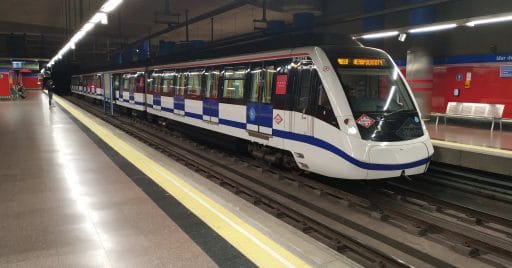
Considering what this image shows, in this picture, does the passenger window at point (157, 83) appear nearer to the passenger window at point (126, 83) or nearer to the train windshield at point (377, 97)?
the passenger window at point (126, 83)

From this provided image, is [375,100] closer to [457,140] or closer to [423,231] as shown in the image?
[423,231]

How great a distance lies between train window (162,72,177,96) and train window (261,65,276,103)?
5873 millimetres

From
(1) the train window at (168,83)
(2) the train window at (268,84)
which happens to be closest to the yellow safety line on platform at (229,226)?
(2) the train window at (268,84)

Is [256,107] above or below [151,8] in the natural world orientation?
below

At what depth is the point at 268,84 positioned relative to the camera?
8180 millimetres

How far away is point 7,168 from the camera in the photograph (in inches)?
297

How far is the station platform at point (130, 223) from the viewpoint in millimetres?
3717

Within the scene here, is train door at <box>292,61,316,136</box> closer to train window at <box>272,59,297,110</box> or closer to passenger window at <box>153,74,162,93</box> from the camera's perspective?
train window at <box>272,59,297,110</box>

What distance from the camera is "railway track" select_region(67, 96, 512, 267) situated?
4.70 metres

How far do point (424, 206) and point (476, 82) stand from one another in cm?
831

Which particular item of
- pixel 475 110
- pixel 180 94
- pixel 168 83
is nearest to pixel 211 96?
pixel 180 94

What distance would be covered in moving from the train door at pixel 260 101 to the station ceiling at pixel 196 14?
3730 mm

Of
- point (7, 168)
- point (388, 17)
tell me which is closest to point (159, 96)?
point (7, 168)

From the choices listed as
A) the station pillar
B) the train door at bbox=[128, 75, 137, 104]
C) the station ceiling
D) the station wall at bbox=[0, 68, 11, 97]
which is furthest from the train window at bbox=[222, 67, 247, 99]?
the station wall at bbox=[0, 68, 11, 97]
